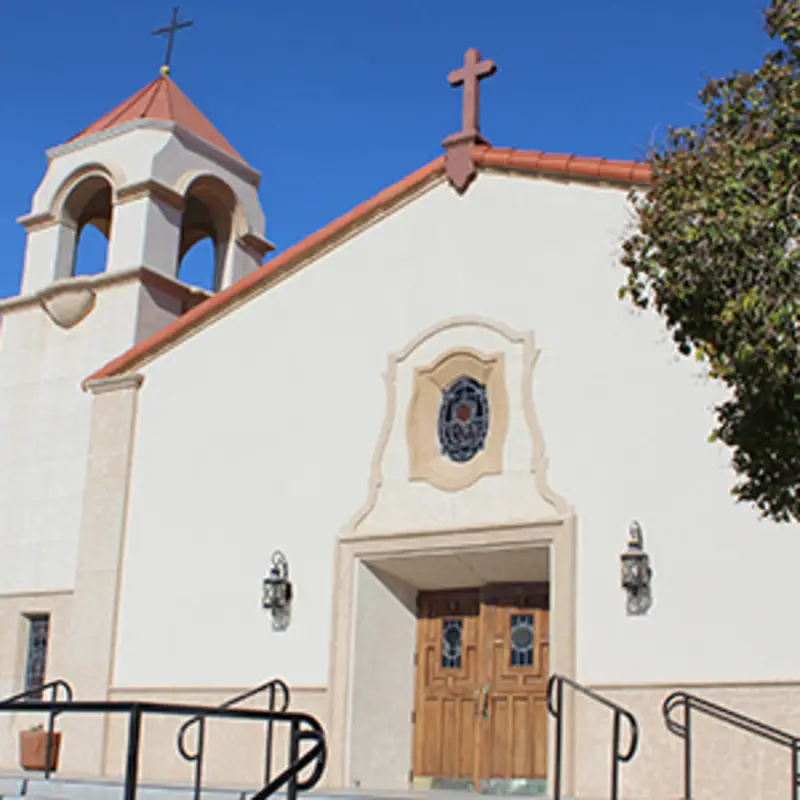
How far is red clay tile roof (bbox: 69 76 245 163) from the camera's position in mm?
19547

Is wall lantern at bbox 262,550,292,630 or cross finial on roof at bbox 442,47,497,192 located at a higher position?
cross finial on roof at bbox 442,47,497,192

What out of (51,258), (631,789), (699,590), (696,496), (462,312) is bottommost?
(631,789)

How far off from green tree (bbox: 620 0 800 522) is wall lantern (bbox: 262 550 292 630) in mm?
6725

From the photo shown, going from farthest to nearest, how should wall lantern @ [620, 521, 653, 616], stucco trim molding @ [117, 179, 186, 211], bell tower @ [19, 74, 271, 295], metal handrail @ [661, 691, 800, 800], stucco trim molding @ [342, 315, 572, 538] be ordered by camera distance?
bell tower @ [19, 74, 271, 295] → stucco trim molding @ [117, 179, 186, 211] → stucco trim molding @ [342, 315, 572, 538] → wall lantern @ [620, 521, 653, 616] → metal handrail @ [661, 691, 800, 800]

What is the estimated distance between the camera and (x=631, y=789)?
11.7 metres

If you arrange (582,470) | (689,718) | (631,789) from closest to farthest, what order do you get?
1. (689,718)
2. (631,789)
3. (582,470)

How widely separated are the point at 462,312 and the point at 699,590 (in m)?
4.18

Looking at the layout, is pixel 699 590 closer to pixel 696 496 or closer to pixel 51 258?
pixel 696 496

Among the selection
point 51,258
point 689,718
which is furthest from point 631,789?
point 51,258

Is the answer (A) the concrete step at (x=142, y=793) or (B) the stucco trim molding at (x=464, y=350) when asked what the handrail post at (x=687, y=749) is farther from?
(B) the stucco trim molding at (x=464, y=350)

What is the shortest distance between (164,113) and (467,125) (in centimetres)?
653

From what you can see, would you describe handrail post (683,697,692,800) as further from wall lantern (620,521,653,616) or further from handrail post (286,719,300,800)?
handrail post (286,719,300,800)

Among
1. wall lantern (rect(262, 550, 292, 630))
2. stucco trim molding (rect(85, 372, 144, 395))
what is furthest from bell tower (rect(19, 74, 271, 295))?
wall lantern (rect(262, 550, 292, 630))

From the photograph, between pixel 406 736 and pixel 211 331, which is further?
pixel 211 331
